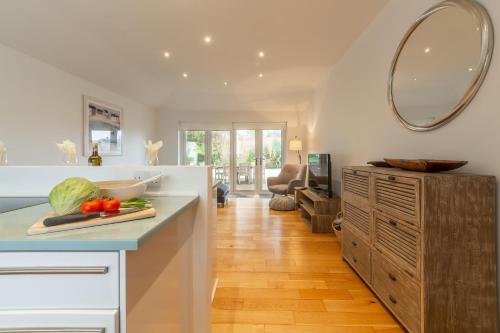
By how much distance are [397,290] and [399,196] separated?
0.61 m

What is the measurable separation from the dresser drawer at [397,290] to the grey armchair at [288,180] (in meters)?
3.31

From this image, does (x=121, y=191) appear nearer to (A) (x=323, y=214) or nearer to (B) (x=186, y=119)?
(A) (x=323, y=214)

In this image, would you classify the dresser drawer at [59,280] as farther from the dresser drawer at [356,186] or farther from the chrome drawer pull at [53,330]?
the dresser drawer at [356,186]

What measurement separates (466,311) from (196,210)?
1.53 m

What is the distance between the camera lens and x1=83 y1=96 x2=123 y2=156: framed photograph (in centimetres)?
414

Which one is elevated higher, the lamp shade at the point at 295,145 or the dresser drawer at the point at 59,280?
the lamp shade at the point at 295,145

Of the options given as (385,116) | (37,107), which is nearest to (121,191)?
(385,116)

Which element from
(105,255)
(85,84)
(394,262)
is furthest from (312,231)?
(85,84)

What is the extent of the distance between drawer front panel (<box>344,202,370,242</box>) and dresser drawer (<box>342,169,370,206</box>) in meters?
0.08

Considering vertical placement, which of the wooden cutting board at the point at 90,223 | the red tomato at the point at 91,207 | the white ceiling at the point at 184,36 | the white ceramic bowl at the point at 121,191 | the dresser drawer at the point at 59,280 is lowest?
the dresser drawer at the point at 59,280

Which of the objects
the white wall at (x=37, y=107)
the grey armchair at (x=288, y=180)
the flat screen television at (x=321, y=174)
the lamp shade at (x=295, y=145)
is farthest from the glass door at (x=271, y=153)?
the white wall at (x=37, y=107)

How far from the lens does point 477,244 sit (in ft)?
4.24

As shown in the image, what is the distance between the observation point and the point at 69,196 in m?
0.86

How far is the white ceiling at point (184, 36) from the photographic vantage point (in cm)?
258
